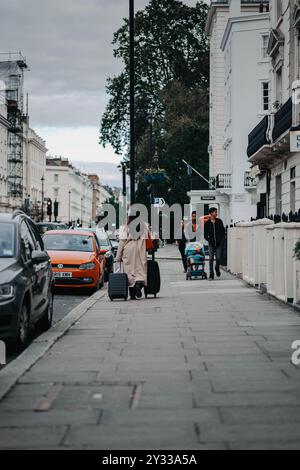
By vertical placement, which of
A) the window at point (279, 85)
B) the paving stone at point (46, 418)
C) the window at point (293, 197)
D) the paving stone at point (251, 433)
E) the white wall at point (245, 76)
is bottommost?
the paving stone at point (46, 418)

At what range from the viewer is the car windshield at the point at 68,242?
74.8 ft

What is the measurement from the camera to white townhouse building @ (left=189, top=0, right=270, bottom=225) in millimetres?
51750

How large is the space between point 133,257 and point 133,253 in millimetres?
81

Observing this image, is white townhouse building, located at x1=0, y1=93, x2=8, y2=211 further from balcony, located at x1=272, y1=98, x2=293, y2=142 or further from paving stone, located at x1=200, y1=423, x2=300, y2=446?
paving stone, located at x1=200, y1=423, x2=300, y2=446

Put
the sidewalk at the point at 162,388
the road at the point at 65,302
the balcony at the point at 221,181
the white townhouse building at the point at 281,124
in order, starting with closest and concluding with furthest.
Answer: the sidewalk at the point at 162,388 → the road at the point at 65,302 → the white townhouse building at the point at 281,124 → the balcony at the point at 221,181

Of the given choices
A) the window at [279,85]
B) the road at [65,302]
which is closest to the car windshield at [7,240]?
the road at [65,302]

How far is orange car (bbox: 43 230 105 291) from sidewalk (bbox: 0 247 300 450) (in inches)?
300

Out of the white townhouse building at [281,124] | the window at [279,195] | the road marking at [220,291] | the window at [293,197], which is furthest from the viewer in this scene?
the window at [279,195]

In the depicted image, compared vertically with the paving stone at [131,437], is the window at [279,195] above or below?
above


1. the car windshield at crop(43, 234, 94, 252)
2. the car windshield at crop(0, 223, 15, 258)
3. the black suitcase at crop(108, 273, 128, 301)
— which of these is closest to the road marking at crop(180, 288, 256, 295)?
the black suitcase at crop(108, 273, 128, 301)

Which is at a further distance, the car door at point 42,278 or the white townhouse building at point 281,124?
the white townhouse building at point 281,124

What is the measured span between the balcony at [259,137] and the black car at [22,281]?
17629mm

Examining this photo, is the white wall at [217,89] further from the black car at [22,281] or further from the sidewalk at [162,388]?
the black car at [22,281]
